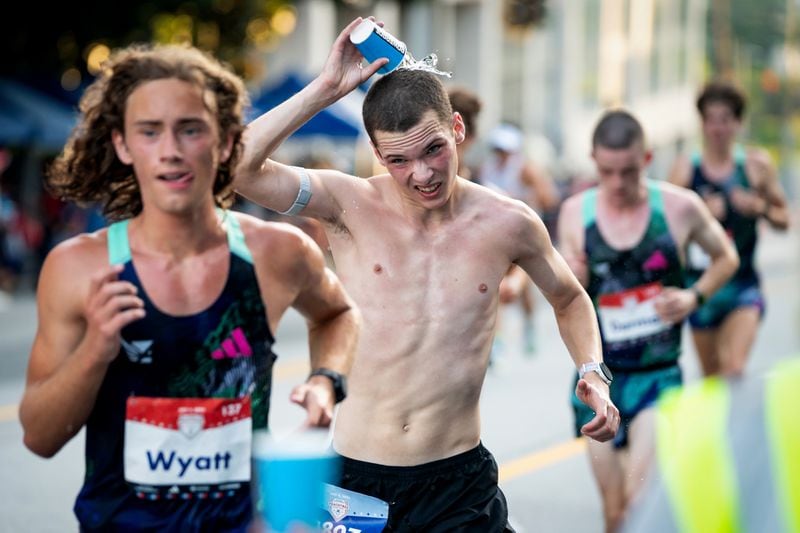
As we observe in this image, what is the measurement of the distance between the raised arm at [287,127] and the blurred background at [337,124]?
699 mm

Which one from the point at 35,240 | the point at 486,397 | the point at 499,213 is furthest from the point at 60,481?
the point at 35,240

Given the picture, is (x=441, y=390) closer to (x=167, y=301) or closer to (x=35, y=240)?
(x=167, y=301)

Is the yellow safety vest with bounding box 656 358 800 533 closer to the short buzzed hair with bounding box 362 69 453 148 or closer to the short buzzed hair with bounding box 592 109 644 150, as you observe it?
the short buzzed hair with bounding box 362 69 453 148

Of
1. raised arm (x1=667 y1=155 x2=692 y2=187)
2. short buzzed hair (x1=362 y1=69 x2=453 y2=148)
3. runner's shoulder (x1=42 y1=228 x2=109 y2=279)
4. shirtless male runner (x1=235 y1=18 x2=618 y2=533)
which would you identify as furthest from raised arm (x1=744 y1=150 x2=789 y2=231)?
runner's shoulder (x1=42 y1=228 x2=109 y2=279)

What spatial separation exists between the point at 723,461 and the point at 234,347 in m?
2.03

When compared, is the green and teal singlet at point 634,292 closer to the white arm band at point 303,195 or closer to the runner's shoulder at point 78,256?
the white arm band at point 303,195

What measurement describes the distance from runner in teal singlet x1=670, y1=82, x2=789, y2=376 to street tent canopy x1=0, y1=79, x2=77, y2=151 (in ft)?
39.4

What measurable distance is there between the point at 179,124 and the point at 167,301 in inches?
17.6

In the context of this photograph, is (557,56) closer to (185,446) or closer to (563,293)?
(563,293)

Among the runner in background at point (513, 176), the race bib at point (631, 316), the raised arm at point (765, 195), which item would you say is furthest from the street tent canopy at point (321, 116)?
the race bib at point (631, 316)

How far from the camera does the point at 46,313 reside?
3.38m

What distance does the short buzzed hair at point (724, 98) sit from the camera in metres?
7.89

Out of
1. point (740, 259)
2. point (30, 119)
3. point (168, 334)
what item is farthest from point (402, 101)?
point (30, 119)

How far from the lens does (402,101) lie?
12.5ft
